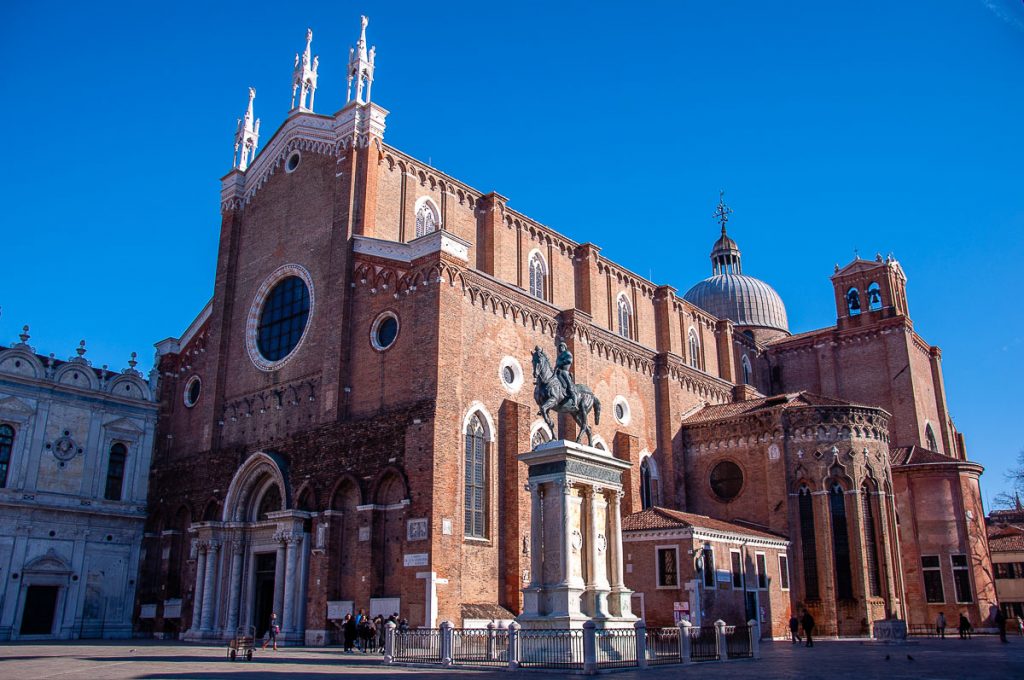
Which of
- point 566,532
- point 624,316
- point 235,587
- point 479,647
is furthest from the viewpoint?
point 624,316

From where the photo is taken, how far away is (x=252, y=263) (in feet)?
107

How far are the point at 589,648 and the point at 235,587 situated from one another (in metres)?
16.1

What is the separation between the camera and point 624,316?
128 ft

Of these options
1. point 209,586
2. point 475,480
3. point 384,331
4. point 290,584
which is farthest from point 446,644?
point 209,586

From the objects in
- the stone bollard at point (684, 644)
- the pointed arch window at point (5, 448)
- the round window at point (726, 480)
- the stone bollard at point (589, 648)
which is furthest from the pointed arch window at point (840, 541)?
the pointed arch window at point (5, 448)

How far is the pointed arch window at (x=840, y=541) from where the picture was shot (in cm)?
3103

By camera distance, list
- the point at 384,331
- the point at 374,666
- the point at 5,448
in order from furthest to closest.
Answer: the point at 5,448
the point at 384,331
the point at 374,666

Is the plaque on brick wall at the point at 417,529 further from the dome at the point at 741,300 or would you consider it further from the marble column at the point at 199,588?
the dome at the point at 741,300

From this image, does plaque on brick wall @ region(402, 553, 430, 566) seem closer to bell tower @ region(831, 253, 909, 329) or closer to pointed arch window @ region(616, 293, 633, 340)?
pointed arch window @ region(616, 293, 633, 340)

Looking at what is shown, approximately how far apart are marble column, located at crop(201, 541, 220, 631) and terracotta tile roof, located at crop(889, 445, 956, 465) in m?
26.5

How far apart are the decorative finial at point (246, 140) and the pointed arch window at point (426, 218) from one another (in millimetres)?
8403

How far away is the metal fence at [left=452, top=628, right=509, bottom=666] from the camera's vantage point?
56.6 ft

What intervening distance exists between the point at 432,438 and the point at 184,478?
40.5 ft

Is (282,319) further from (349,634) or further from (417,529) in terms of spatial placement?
(349,634)
